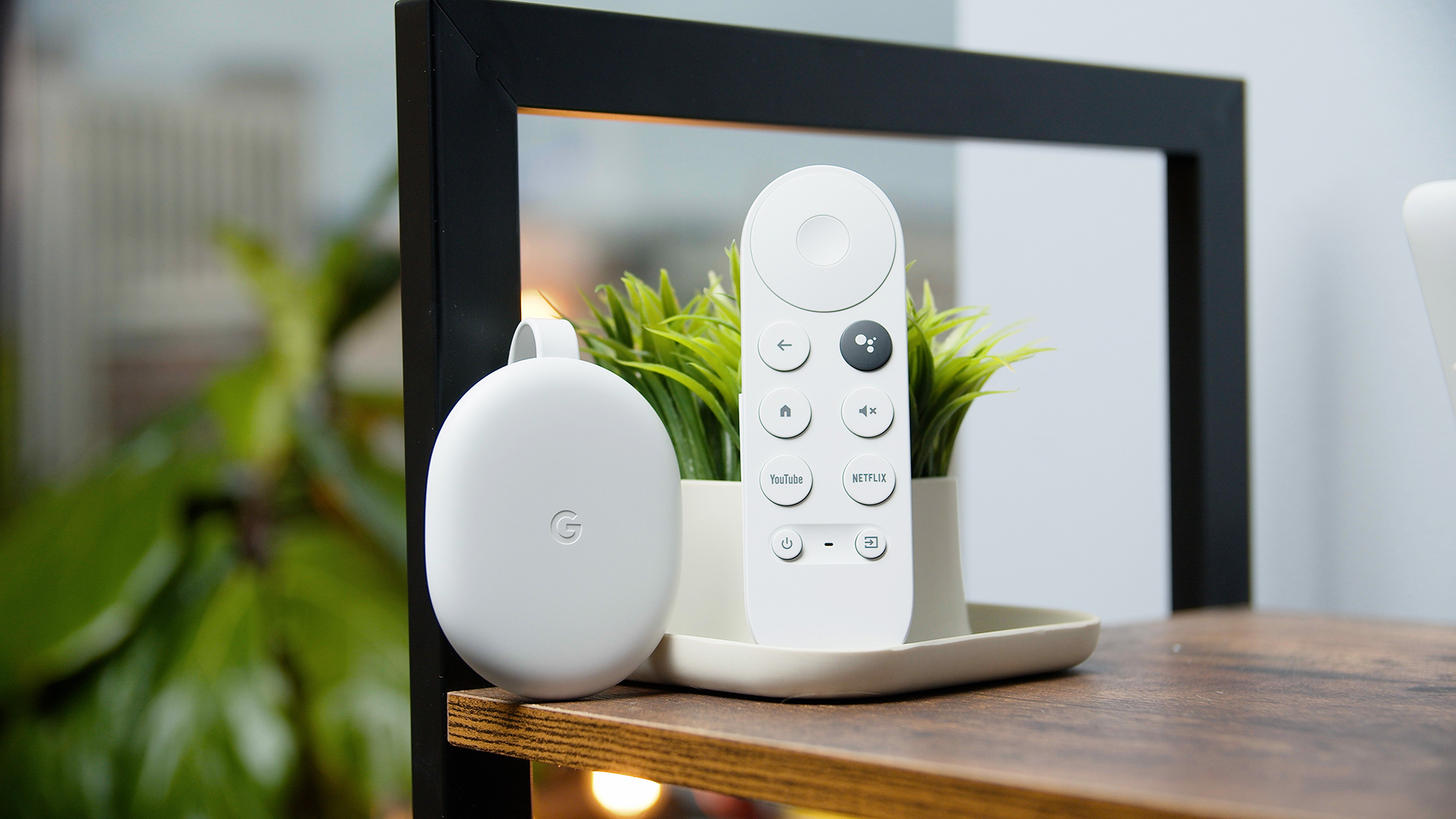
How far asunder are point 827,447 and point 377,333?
1804 mm

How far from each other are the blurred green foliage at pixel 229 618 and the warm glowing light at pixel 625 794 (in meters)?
0.28

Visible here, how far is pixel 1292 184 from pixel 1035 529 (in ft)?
1.03

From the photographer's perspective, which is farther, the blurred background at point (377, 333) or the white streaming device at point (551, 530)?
the blurred background at point (377, 333)

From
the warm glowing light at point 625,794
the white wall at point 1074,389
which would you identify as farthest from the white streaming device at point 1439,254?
the warm glowing light at point 625,794

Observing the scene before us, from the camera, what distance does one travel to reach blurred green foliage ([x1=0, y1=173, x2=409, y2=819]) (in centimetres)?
140

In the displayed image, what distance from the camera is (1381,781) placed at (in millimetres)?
284

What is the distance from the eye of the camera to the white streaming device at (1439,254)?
411 mm

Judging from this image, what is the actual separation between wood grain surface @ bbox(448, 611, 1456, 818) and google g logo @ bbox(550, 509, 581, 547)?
59 millimetres

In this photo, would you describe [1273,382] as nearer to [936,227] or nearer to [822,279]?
[822,279]

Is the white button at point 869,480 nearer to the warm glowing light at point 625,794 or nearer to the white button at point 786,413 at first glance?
the white button at point 786,413

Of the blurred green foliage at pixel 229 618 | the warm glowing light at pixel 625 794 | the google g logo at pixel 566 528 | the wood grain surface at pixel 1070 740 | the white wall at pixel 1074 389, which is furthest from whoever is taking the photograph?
the warm glowing light at pixel 625 794

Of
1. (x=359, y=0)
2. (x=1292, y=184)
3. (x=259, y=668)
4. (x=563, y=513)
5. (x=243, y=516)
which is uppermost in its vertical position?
(x=359, y=0)

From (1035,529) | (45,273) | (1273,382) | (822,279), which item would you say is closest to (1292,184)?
(1273,382)

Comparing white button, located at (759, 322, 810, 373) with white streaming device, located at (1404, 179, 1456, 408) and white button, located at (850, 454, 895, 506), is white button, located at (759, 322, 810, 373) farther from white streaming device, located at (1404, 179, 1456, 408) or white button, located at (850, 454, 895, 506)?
white streaming device, located at (1404, 179, 1456, 408)
